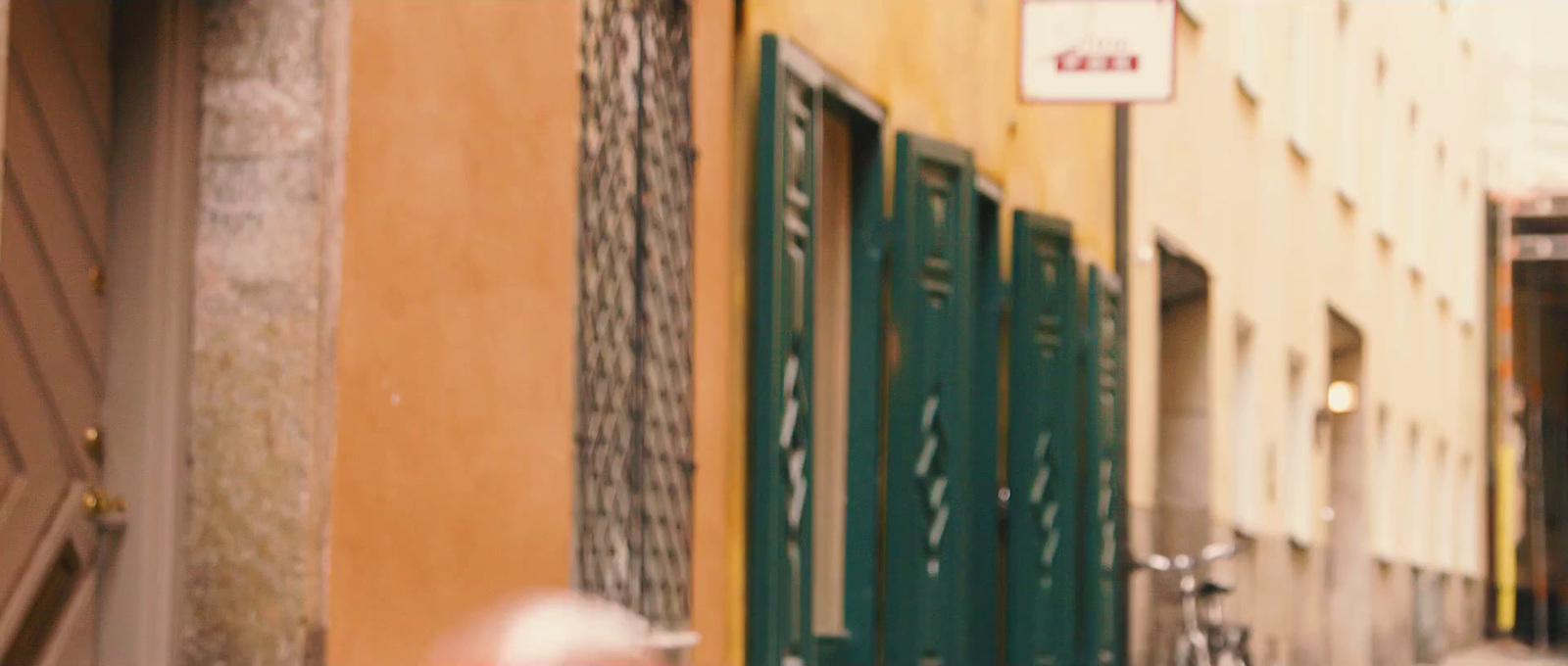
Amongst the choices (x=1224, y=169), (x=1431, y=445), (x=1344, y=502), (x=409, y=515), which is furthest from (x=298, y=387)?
(x=1431, y=445)

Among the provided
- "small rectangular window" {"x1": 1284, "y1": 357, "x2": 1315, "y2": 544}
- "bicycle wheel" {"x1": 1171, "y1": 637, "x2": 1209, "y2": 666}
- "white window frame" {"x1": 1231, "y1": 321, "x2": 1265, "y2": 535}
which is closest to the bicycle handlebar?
"bicycle wheel" {"x1": 1171, "y1": 637, "x2": 1209, "y2": 666}

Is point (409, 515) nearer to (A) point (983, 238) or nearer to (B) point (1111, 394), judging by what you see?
(A) point (983, 238)

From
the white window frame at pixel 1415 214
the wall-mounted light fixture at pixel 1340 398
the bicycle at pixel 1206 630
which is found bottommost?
the bicycle at pixel 1206 630

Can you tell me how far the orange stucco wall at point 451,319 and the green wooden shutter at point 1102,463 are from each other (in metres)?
7.71

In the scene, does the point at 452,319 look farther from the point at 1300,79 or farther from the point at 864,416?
the point at 1300,79

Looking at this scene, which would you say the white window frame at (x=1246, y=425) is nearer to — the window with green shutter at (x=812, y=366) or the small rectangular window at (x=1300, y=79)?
the small rectangular window at (x=1300, y=79)

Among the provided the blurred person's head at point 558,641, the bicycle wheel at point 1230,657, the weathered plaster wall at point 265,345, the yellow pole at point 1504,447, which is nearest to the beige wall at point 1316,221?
the yellow pole at point 1504,447

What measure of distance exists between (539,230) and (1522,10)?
97.3ft

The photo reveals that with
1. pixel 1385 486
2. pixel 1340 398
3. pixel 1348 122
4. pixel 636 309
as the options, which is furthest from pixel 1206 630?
pixel 1385 486

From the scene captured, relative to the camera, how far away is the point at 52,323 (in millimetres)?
5547

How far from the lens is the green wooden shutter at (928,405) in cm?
1114

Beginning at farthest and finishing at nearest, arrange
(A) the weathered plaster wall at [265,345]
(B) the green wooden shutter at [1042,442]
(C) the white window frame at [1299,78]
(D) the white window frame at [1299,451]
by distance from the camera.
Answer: (D) the white window frame at [1299,451]
(C) the white window frame at [1299,78]
(B) the green wooden shutter at [1042,442]
(A) the weathered plaster wall at [265,345]

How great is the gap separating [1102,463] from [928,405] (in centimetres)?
403

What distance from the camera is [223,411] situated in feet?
19.0
